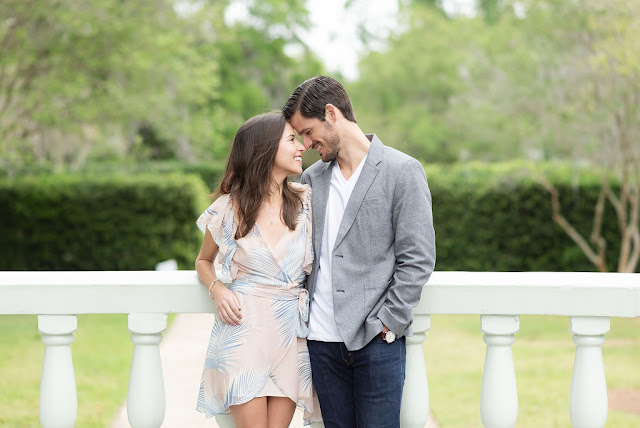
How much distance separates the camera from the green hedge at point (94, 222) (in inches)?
507

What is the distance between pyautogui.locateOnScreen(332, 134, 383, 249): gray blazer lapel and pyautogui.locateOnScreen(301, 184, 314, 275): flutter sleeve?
0.39ft

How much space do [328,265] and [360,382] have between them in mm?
423

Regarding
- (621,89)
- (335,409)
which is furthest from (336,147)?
(621,89)

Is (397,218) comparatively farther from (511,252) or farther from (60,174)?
(60,174)

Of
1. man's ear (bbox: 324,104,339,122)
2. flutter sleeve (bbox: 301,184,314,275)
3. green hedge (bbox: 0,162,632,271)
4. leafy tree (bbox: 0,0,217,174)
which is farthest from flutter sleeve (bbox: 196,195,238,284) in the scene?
green hedge (bbox: 0,162,632,271)

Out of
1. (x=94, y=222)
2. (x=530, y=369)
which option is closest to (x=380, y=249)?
(x=530, y=369)

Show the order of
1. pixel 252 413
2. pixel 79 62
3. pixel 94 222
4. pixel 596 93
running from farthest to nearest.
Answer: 1. pixel 94 222
2. pixel 79 62
3. pixel 596 93
4. pixel 252 413

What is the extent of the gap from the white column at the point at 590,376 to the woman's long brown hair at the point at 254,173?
1.06 meters

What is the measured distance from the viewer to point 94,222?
1304 cm

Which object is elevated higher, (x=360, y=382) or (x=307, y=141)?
(x=307, y=141)

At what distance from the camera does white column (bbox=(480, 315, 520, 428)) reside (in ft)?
7.73

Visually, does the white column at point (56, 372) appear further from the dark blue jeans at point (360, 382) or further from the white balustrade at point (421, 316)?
the dark blue jeans at point (360, 382)

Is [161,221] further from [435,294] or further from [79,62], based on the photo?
[435,294]

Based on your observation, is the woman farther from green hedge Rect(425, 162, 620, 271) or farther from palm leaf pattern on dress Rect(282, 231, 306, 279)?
green hedge Rect(425, 162, 620, 271)
